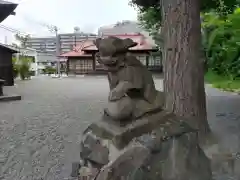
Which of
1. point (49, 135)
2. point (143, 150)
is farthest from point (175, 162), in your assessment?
point (49, 135)

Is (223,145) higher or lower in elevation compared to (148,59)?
lower

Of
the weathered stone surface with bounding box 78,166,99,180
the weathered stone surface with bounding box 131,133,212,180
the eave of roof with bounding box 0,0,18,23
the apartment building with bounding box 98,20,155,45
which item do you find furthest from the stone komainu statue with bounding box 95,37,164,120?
the apartment building with bounding box 98,20,155,45

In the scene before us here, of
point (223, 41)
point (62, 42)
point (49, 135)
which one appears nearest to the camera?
point (49, 135)

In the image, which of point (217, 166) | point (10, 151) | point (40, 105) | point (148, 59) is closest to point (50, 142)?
point (10, 151)

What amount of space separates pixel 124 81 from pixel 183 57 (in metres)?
2.13

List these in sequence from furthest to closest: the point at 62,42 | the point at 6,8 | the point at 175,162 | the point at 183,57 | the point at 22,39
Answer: the point at 62,42
the point at 22,39
the point at 6,8
the point at 183,57
the point at 175,162

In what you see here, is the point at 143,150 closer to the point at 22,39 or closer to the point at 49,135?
the point at 49,135

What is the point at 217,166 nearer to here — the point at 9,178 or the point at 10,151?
the point at 9,178

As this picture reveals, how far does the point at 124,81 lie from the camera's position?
2.61 metres

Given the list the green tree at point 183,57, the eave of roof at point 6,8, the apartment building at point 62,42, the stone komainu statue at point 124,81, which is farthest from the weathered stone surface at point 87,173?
the apartment building at point 62,42

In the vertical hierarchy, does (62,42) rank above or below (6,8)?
above

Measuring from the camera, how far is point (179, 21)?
4.51 metres

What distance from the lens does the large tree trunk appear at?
4.51 meters

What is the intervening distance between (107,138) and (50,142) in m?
3.10
